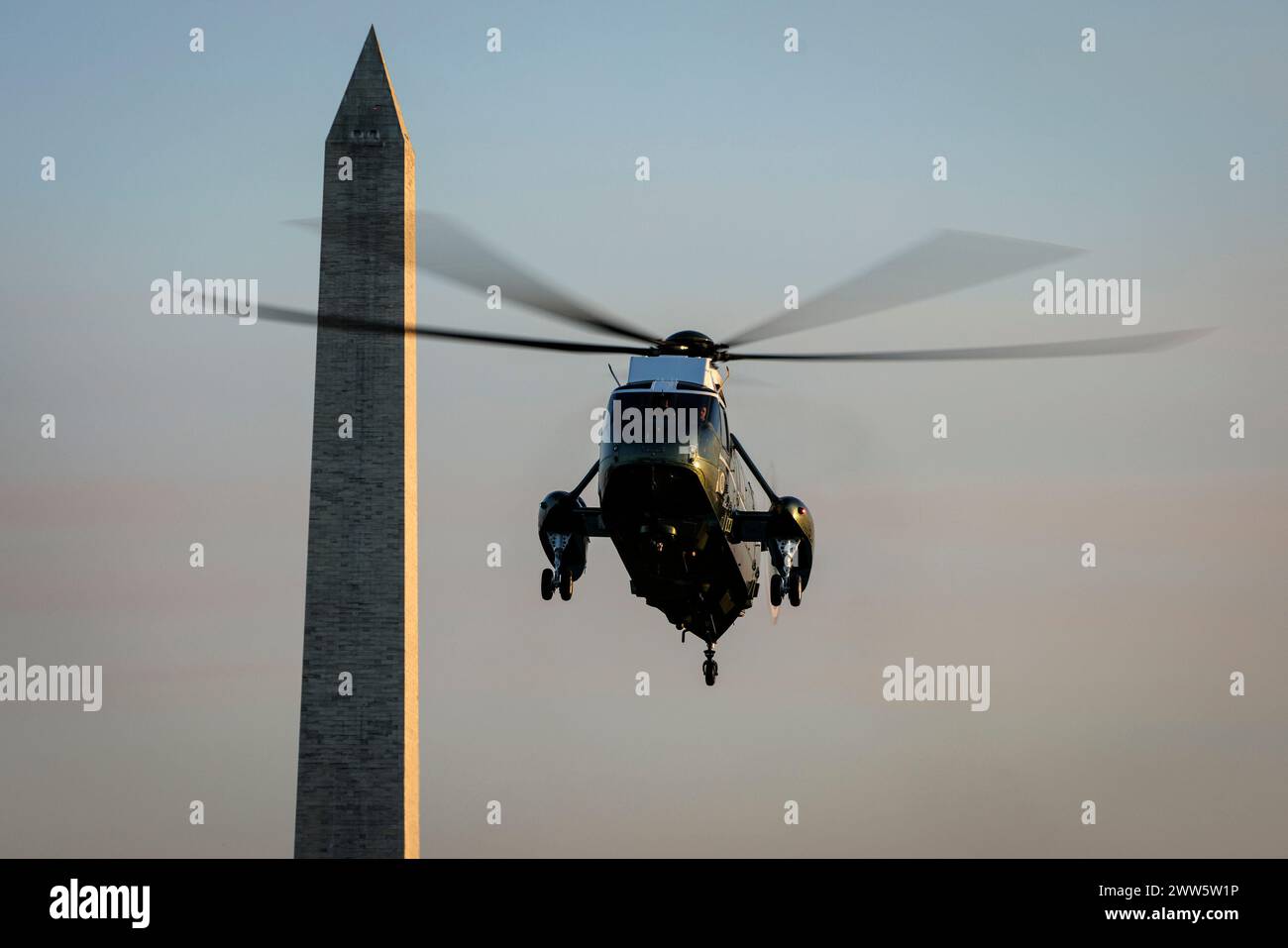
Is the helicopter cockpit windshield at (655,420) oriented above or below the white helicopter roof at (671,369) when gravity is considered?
below

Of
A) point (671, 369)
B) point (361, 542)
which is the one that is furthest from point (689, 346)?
point (361, 542)

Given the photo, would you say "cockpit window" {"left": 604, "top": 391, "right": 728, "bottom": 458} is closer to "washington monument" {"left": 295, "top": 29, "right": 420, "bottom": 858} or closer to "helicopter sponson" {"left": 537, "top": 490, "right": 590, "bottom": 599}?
"helicopter sponson" {"left": 537, "top": 490, "right": 590, "bottom": 599}

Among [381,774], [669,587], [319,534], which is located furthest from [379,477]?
[669,587]

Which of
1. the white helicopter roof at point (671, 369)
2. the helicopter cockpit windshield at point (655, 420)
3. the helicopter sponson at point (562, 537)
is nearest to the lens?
the helicopter cockpit windshield at point (655, 420)

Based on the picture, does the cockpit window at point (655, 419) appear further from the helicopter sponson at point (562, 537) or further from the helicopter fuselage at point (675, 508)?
the helicopter sponson at point (562, 537)

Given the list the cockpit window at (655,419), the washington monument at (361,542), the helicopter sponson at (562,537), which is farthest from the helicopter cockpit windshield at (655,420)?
the washington monument at (361,542)

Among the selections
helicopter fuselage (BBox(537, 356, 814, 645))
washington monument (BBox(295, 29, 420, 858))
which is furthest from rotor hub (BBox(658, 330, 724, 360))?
washington monument (BBox(295, 29, 420, 858))

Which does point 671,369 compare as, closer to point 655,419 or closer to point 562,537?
point 655,419

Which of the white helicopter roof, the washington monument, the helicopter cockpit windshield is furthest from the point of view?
the washington monument
